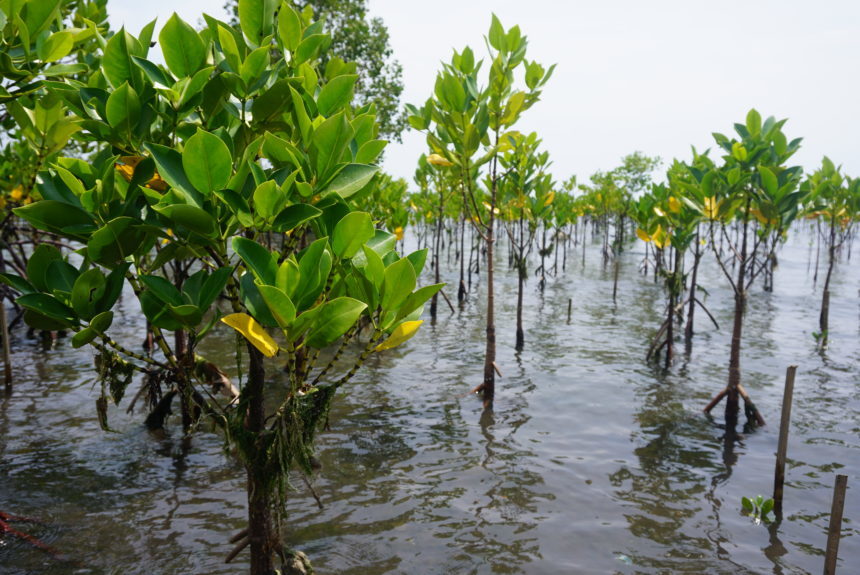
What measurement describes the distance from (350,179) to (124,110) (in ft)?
2.50

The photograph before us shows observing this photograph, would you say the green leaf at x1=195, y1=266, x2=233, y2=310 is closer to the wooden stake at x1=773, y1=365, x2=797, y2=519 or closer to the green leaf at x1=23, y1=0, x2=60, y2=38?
the green leaf at x1=23, y1=0, x2=60, y2=38

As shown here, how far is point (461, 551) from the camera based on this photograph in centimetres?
377

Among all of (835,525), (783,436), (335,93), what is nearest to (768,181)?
(783,436)

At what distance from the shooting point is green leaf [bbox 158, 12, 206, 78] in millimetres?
1878

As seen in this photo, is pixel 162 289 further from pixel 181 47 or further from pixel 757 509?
pixel 757 509

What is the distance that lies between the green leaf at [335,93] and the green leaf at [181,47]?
41 cm

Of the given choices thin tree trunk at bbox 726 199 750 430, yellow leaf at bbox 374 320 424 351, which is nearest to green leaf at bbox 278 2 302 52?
yellow leaf at bbox 374 320 424 351

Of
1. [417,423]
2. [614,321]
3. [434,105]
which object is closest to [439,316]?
[614,321]

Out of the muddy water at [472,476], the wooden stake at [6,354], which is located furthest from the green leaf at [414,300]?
the wooden stake at [6,354]

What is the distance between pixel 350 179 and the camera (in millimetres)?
1948

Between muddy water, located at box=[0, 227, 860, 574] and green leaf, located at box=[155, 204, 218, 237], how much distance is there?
58.6 inches

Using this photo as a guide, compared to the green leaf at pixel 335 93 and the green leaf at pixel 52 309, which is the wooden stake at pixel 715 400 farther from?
the green leaf at pixel 52 309

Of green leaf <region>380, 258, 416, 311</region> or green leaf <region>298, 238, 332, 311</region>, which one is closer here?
green leaf <region>298, 238, 332, 311</region>

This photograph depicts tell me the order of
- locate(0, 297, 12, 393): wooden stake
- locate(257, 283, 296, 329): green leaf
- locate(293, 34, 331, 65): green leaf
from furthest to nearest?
locate(0, 297, 12, 393): wooden stake → locate(293, 34, 331, 65): green leaf → locate(257, 283, 296, 329): green leaf
